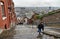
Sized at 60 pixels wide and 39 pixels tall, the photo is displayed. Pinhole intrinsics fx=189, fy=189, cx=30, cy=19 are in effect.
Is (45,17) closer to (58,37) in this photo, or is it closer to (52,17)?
(52,17)

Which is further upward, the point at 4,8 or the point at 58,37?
the point at 4,8

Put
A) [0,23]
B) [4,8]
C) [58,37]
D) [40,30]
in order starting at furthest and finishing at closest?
[4,8] < [0,23] < [40,30] < [58,37]

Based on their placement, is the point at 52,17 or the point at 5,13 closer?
the point at 5,13

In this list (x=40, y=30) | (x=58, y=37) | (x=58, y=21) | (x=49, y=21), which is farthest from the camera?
(x=49, y=21)

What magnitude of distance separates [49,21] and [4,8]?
39.9 ft

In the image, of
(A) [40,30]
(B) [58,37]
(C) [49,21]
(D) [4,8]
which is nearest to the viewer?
(B) [58,37]

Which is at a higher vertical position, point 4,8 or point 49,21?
point 4,8

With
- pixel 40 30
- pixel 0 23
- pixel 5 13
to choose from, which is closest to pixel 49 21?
pixel 5 13

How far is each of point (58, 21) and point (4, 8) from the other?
11.7m

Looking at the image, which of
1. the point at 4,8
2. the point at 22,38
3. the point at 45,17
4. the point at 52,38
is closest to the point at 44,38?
the point at 52,38

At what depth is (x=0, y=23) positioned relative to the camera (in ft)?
80.6

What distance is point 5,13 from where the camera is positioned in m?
31.5

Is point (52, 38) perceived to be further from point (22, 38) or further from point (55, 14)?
point (55, 14)

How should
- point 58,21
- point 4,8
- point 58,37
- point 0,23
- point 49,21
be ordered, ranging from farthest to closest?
point 49,21, point 58,21, point 4,8, point 0,23, point 58,37
